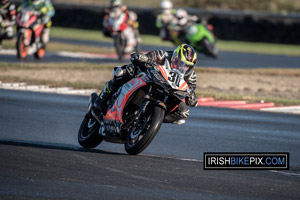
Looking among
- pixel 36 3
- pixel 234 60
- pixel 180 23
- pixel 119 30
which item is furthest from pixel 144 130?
pixel 180 23

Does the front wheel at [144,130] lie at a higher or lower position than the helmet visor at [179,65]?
lower

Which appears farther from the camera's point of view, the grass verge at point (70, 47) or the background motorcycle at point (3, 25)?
the grass verge at point (70, 47)

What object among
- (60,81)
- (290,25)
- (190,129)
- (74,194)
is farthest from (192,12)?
(74,194)

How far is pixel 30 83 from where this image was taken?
1576 centimetres

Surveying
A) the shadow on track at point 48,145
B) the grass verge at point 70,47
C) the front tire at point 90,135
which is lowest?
the shadow on track at point 48,145

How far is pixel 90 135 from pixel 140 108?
1130mm

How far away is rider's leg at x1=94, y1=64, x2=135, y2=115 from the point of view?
8602mm

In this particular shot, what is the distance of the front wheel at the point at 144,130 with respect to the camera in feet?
25.1

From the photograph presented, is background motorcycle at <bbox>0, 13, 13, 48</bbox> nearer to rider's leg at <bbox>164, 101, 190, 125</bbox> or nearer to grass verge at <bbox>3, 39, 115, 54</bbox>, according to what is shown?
grass verge at <bbox>3, 39, 115, 54</bbox>

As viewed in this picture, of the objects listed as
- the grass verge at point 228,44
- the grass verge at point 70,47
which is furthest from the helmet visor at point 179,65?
the grass verge at point 228,44

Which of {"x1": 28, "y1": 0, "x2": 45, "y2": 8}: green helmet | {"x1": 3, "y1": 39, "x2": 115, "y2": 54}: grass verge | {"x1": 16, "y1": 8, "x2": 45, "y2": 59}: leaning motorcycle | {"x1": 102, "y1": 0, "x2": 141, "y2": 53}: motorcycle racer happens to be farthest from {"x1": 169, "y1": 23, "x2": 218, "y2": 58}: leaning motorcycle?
{"x1": 28, "y1": 0, "x2": 45, "y2": 8}: green helmet

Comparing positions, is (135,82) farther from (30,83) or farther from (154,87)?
(30,83)

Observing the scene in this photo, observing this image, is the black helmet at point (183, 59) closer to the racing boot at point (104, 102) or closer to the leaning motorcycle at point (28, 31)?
the racing boot at point (104, 102)

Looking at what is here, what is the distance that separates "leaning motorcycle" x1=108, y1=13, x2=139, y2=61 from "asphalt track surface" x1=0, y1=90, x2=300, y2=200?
10.3m
